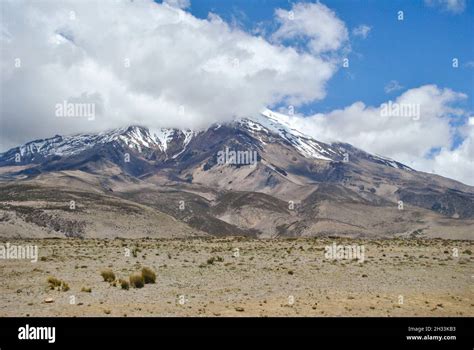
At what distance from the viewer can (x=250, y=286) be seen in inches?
942

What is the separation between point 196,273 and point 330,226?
15950 cm

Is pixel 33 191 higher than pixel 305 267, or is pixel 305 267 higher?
pixel 33 191

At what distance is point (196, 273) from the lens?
1110 inches

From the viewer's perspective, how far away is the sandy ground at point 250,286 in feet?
60.7

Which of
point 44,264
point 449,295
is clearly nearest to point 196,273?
point 44,264

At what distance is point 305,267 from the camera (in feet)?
101

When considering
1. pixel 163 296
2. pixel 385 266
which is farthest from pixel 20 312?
pixel 385 266

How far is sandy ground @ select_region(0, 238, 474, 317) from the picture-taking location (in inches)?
728
